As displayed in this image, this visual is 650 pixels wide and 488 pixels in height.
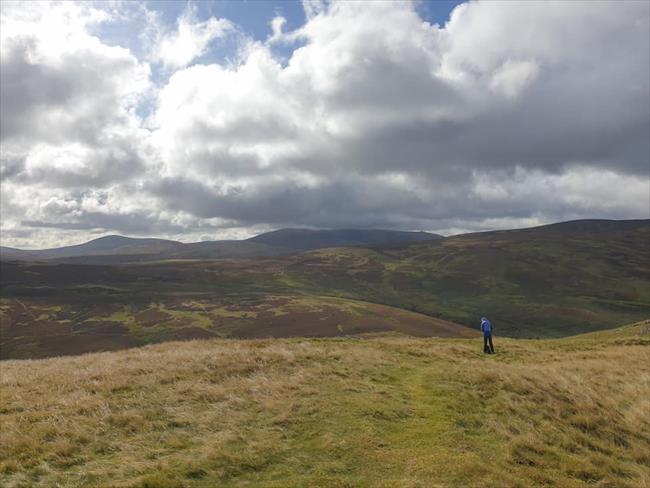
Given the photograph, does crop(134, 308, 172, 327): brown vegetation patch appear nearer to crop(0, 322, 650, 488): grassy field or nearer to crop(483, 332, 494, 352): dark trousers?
crop(0, 322, 650, 488): grassy field

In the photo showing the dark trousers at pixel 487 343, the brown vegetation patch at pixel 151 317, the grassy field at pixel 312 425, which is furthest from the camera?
the brown vegetation patch at pixel 151 317

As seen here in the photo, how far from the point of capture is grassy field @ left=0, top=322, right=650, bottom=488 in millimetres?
11539

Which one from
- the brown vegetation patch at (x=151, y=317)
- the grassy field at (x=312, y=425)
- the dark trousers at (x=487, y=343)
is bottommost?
the brown vegetation patch at (x=151, y=317)

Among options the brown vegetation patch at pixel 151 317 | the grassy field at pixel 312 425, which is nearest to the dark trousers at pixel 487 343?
the grassy field at pixel 312 425

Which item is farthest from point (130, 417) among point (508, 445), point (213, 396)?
point (508, 445)

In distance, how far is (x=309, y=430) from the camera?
569 inches

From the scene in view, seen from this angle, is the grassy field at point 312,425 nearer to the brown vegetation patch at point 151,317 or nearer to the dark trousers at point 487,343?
the dark trousers at point 487,343

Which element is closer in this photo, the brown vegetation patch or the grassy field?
the grassy field

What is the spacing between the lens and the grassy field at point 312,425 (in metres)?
11.5

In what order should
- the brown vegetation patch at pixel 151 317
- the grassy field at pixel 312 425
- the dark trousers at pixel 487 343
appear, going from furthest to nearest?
the brown vegetation patch at pixel 151 317 < the dark trousers at pixel 487 343 < the grassy field at pixel 312 425

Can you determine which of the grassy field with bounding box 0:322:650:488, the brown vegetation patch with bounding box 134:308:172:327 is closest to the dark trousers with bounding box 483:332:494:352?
the grassy field with bounding box 0:322:650:488

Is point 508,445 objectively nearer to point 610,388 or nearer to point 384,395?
point 384,395

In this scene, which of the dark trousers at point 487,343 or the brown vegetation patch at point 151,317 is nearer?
the dark trousers at point 487,343

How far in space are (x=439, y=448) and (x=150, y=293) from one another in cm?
20385
